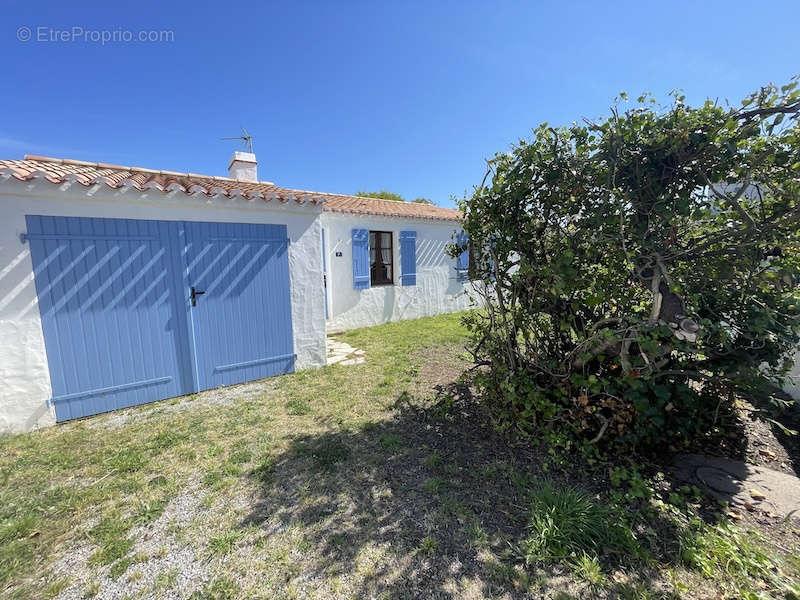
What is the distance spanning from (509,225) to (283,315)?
12.6 feet

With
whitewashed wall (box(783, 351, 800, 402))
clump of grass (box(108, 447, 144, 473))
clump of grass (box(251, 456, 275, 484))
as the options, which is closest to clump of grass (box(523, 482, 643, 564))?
clump of grass (box(251, 456, 275, 484))

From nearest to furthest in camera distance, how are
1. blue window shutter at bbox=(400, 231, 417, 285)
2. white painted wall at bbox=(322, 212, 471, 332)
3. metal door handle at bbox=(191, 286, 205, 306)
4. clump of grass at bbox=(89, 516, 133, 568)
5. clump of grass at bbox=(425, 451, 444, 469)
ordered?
clump of grass at bbox=(89, 516, 133, 568) → clump of grass at bbox=(425, 451, 444, 469) → metal door handle at bbox=(191, 286, 205, 306) → white painted wall at bbox=(322, 212, 471, 332) → blue window shutter at bbox=(400, 231, 417, 285)

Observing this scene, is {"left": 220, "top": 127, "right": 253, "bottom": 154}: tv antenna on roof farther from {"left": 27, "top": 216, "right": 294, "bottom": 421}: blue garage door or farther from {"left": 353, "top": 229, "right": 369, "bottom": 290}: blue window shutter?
{"left": 27, "top": 216, "right": 294, "bottom": 421}: blue garage door

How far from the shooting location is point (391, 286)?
9383 millimetres

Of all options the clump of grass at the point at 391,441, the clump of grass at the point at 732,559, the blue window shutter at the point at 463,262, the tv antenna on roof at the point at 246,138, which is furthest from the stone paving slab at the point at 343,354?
the tv antenna on roof at the point at 246,138

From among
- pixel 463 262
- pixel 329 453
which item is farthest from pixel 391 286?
pixel 329 453

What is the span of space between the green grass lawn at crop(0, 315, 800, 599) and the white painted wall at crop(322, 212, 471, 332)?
505cm

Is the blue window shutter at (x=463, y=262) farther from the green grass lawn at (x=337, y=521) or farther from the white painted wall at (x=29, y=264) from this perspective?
the white painted wall at (x=29, y=264)

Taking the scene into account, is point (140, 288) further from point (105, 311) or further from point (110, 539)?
point (110, 539)

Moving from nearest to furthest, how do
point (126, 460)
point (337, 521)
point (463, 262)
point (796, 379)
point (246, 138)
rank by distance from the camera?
point (337, 521) < point (126, 460) < point (796, 379) < point (246, 138) < point (463, 262)

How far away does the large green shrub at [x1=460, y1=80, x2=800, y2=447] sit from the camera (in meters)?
2.03

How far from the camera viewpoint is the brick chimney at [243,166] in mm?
8016

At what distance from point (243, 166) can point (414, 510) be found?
8712 mm

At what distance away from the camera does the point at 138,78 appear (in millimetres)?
5914
